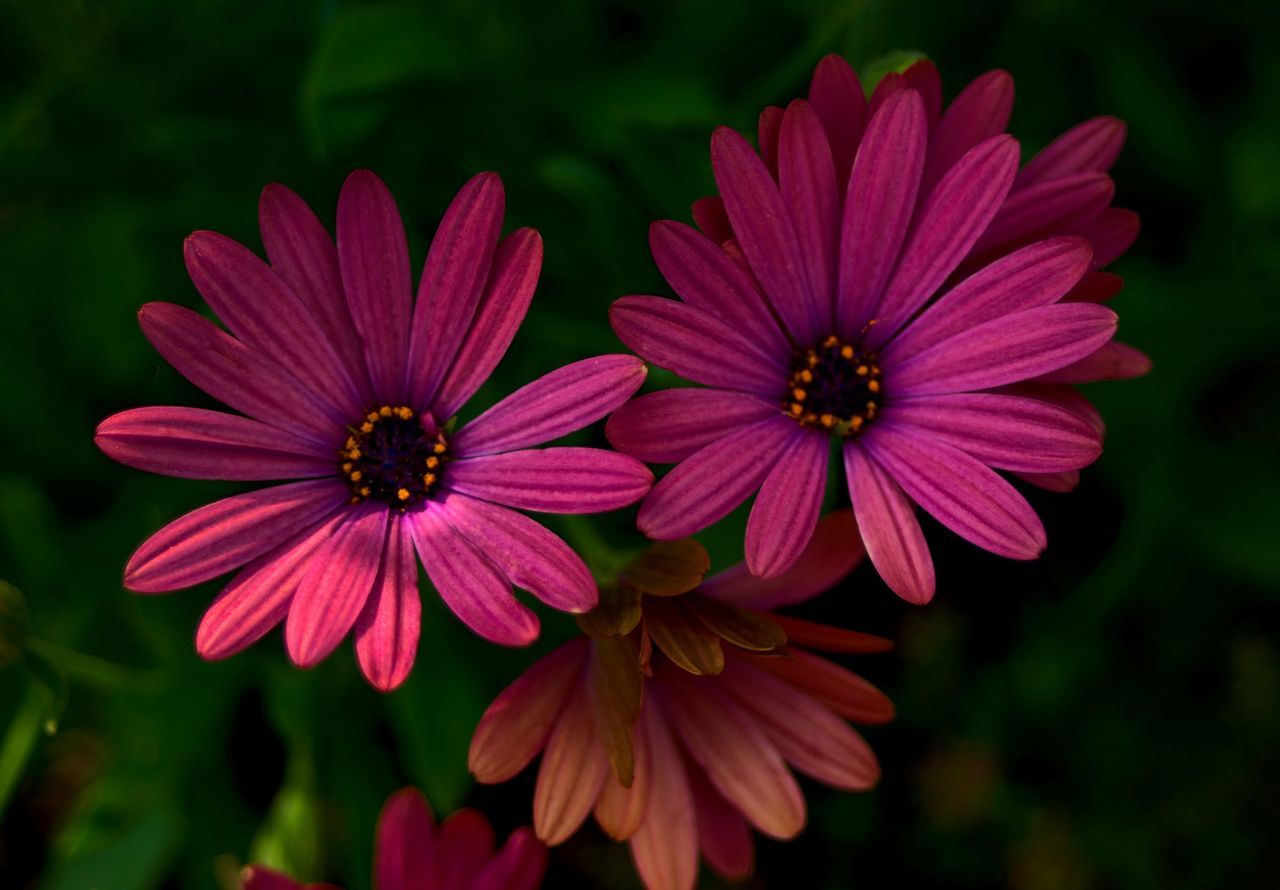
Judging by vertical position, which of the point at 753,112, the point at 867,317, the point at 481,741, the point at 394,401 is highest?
the point at 753,112

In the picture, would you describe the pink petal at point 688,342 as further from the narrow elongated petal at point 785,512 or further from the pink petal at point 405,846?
the pink petal at point 405,846

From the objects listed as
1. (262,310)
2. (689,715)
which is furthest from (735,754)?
(262,310)

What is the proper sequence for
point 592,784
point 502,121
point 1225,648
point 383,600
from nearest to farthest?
point 383,600, point 592,784, point 502,121, point 1225,648

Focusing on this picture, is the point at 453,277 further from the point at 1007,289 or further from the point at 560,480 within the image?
the point at 1007,289

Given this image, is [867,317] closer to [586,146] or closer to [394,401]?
[394,401]

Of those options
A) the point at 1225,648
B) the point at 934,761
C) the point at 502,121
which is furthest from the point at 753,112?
the point at 1225,648

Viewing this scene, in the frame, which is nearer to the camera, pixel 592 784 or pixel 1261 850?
pixel 592 784
